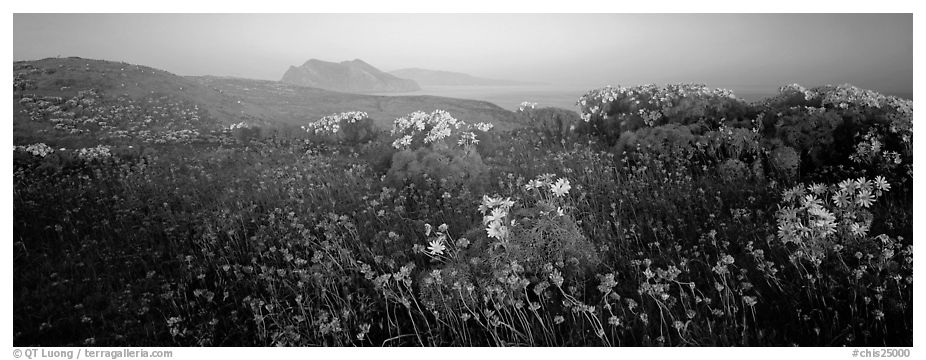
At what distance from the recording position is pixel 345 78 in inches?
305

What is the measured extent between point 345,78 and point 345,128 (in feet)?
3.83

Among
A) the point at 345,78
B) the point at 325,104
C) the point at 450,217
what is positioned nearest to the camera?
the point at 450,217

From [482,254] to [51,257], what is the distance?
463 centimetres

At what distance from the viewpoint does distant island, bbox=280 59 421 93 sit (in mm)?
7336

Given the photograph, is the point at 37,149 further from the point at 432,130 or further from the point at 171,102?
the point at 432,130

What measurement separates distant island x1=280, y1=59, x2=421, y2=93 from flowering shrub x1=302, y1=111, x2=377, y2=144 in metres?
0.67

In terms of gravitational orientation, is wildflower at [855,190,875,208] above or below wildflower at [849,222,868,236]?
above

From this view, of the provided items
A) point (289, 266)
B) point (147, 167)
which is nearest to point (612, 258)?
point (289, 266)

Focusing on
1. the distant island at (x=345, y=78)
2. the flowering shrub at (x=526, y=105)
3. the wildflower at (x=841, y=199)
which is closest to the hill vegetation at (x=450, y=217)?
the wildflower at (x=841, y=199)

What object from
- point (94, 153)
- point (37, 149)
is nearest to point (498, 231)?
point (94, 153)

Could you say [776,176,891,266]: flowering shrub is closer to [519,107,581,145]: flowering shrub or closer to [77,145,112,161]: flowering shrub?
[519,107,581,145]: flowering shrub

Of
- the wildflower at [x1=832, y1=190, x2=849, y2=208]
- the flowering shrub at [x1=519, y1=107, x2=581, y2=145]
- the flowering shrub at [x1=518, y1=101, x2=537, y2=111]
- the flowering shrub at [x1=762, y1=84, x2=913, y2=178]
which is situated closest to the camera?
the wildflower at [x1=832, y1=190, x2=849, y2=208]

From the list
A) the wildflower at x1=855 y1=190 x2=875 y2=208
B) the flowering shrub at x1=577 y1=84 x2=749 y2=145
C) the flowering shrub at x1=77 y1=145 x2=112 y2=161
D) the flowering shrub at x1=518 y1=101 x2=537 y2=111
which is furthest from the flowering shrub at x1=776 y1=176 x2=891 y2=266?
the flowering shrub at x1=77 y1=145 x2=112 y2=161

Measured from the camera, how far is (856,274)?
10.2 ft
